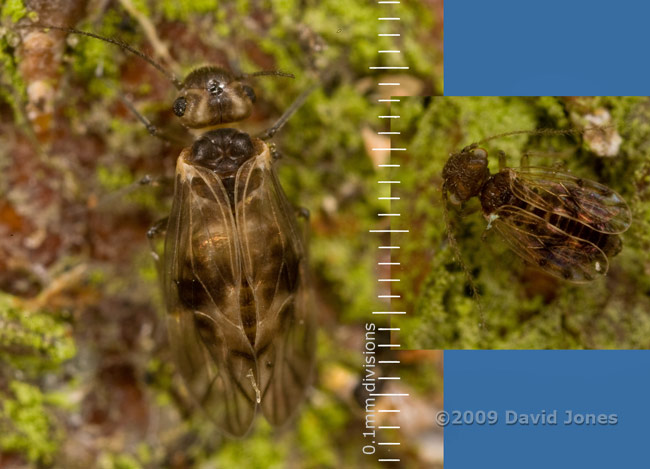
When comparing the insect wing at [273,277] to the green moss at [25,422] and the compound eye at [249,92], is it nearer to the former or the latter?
the compound eye at [249,92]

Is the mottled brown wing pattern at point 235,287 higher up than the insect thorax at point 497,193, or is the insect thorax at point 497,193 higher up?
the insect thorax at point 497,193

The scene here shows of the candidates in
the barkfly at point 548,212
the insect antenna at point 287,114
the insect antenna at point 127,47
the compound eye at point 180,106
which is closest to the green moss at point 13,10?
the insect antenna at point 127,47

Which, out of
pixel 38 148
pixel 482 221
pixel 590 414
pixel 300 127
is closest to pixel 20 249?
pixel 38 148

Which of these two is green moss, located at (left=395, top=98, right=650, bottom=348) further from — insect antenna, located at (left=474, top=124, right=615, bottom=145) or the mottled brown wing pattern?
the mottled brown wing pattern

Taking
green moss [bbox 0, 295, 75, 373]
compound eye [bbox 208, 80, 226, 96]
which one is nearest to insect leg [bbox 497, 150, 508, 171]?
compound eye [bbox 208, 80, 226, 96]

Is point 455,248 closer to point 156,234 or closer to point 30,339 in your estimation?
point 156,234

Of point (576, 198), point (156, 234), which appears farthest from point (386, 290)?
point (156, 234)

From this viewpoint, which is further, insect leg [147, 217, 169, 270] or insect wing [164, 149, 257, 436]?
insect leg [147, 217, 169, 270]

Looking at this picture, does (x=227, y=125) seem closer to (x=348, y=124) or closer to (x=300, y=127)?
(x=300, y=127)
